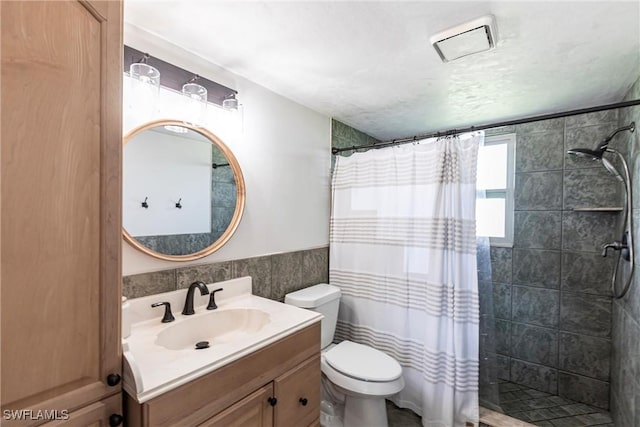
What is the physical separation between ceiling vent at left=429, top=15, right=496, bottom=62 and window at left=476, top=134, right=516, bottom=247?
124 centimetres

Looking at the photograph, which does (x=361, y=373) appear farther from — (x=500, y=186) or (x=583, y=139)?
(x=583, y=139)

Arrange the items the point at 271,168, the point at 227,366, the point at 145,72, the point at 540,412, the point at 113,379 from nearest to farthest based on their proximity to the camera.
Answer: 1. the point at 113,379
2. the point at 227,366
3. the point at 145,72
4. the point at 271,168
5. the point at 540,412

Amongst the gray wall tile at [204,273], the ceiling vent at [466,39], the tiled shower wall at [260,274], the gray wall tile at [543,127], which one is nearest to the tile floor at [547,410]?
the tiled shower wall at [260,274]

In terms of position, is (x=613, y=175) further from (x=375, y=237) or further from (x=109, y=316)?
(x=109, y=316)

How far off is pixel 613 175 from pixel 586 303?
972 mm

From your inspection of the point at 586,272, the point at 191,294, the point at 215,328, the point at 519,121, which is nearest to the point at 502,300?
the point at 586,272

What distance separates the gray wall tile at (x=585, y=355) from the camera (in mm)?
2152

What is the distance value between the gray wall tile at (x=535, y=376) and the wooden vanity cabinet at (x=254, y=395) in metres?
1.95

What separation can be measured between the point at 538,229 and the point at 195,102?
2708 millimetres

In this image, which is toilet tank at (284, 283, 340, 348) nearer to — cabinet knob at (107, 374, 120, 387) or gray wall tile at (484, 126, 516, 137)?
cabinet knob at (107, 374, 120, 387)

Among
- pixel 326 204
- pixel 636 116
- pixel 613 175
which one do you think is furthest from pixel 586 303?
pixel 326 204

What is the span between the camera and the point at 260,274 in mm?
1881

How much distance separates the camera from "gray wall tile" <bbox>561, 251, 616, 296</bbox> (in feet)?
7.02

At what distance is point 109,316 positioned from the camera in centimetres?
82
